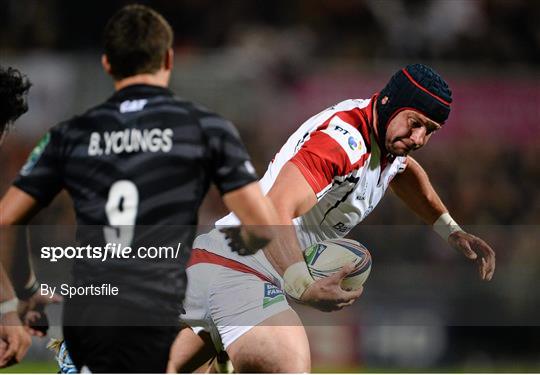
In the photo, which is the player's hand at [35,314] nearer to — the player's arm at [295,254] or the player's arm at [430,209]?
the player's arm at [295,254]

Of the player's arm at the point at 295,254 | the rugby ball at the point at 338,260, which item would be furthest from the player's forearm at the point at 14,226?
the rugby ball at the point at 338,260

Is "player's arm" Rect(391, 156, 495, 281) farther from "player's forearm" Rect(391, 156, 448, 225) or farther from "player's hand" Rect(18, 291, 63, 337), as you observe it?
"player's hand" Rect(18, 291, 63, 337)

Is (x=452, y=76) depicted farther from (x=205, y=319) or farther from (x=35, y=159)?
(x=35, y=159)

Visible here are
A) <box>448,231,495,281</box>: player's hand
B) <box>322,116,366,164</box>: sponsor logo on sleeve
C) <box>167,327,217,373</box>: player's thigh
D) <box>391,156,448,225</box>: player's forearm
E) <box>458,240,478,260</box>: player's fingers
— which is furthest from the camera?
<box>391,156,448,225</box>: player's forearm

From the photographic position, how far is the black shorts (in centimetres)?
393

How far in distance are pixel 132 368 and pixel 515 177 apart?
10.2 m

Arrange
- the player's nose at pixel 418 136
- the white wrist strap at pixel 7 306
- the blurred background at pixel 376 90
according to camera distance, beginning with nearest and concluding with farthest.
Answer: the white wrist strap at pixel 7 306
the player's nose at pixel 418 136
the blurred background at pixel 376 90

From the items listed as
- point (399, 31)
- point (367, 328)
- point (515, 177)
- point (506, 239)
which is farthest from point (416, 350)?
point (399, 31)

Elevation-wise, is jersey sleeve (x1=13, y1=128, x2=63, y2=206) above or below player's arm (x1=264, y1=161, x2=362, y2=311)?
above

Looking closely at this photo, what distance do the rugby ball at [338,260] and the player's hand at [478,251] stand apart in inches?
31.8

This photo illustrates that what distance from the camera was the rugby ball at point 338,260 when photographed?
5.32 meters

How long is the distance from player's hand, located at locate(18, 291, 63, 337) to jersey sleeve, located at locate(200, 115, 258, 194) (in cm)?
95

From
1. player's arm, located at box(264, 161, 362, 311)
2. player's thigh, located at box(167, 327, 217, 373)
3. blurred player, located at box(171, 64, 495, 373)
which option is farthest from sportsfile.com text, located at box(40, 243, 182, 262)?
player's thigh, located at box(167, 327, 217, 373)

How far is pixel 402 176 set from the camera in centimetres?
618
